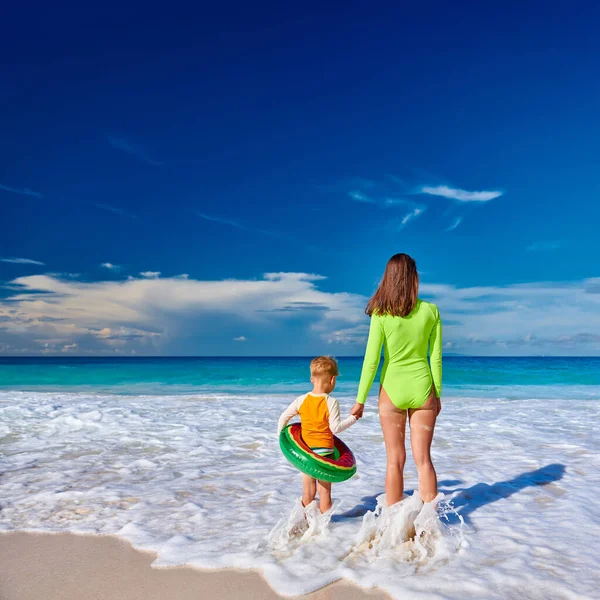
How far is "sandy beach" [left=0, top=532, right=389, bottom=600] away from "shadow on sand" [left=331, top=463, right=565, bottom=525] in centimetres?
128

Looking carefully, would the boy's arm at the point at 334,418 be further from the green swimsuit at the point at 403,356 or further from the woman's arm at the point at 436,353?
the woman's arm at the point at 436,353

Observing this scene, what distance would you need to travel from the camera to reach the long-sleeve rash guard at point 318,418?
3.60 meters

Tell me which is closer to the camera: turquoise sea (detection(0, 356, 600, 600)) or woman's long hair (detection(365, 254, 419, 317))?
turquoise sea (detection(0, 356, 600, 600))

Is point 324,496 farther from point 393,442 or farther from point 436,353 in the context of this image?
point 436,353

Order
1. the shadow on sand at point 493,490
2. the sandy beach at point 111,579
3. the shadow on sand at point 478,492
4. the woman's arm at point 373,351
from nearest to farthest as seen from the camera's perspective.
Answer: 1. the sandy beach at point 111,579
2. the woman's arm at point 373,351
3. the shadow on sand at point 478,492
4. the shadow on sand at point 493,490

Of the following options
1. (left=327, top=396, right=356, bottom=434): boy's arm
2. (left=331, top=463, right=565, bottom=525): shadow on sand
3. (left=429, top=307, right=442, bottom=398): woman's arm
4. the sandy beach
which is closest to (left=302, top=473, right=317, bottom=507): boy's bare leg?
(left=327, top=396, right=356, bottom=434): boy's arm

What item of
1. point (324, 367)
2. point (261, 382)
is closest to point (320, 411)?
point (324, 367)

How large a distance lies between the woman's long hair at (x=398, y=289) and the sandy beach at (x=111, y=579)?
172 centimetres

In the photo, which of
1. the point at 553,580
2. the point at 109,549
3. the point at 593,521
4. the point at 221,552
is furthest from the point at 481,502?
→ the point at 109,549

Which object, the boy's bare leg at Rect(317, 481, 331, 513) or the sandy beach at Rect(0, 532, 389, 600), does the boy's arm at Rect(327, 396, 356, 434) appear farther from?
the sandy beach at Rect(0, 532, 389, 600)

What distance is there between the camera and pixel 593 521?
4.32 metres

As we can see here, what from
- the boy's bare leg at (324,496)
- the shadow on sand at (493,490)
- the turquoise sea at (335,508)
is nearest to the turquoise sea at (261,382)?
the turquoise sea at (335,508)

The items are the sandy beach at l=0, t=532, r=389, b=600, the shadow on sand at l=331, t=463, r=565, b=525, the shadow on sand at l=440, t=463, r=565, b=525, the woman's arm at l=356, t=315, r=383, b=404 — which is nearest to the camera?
the sandy beach at l=0, t=532, r=389, b=600

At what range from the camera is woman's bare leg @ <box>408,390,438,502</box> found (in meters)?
3.61
